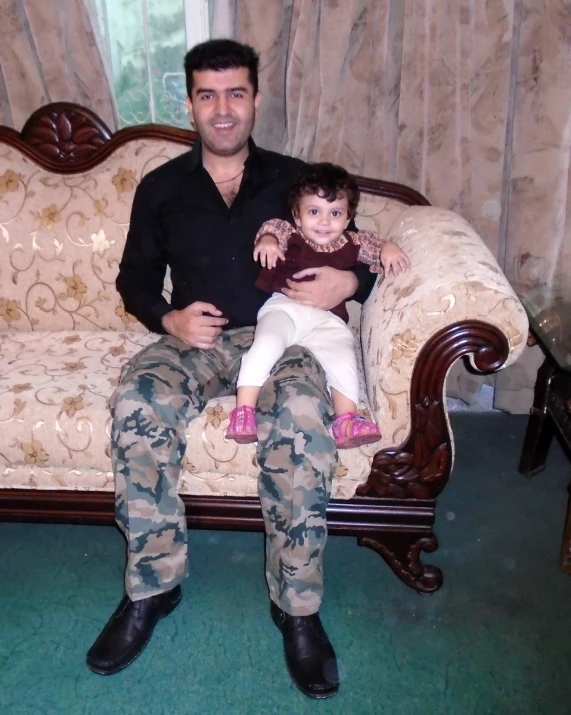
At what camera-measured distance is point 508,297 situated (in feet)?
4.52

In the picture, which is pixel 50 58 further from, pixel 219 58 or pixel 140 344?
pixel 140 344

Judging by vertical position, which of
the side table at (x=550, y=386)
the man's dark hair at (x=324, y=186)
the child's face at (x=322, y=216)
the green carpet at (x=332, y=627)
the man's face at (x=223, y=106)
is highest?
the man's face at (x=223, y=106)

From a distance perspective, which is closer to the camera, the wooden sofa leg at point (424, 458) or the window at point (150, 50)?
the wooden sofa leg at point (424, 458)

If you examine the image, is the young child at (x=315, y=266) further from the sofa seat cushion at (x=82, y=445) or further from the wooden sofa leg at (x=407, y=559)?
the wooden sofa leg at (x=407, y=559)

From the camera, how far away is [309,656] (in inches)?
55.2

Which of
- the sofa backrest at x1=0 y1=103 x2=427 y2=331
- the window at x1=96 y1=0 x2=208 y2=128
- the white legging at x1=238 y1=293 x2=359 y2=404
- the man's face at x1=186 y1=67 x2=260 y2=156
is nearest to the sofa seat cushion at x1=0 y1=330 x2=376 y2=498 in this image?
the white legging at x1=238 y1=293 x2=359 y2=404

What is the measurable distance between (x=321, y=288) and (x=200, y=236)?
0.40 meters

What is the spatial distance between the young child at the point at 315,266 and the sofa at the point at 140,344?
0.22 ft

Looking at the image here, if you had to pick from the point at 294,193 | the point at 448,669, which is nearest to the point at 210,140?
the point at 294,193

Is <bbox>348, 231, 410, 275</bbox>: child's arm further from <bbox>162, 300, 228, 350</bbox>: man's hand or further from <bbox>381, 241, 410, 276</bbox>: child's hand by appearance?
<bbox>162, 300, 228, 350</bbox>: man's hand

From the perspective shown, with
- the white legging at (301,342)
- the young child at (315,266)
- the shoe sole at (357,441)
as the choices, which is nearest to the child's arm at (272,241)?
the young child at (315,266)

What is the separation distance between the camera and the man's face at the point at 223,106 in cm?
173

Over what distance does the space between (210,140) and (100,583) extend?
126cm

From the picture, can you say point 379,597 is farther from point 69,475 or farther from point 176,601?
point 69,475
